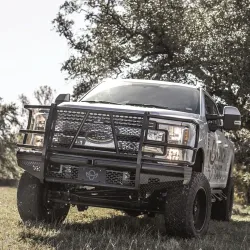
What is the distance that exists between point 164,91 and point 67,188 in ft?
6.79

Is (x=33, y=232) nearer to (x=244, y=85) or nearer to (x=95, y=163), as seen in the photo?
(x=95, y=163)

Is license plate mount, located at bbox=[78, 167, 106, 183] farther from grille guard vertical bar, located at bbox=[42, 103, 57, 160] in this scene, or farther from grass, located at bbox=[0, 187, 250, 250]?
grass, located at bbox=[0, 187, 250, 250]

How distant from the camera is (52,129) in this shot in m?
7.37

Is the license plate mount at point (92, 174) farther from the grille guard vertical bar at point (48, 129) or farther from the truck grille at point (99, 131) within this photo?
the grille guard vertical bar at point (48, 129)

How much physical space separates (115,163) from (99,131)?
45cm

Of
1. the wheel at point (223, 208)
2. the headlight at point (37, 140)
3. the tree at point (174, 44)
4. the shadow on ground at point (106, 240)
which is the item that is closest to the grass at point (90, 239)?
the shadow on ground at point (106, 240)

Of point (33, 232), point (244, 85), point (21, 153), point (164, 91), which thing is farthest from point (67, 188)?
point (244, 85)

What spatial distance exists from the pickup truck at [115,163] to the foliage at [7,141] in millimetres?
39541

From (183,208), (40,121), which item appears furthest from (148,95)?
(183,208)

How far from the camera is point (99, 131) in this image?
7.26 meters

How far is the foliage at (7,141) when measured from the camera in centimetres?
4681

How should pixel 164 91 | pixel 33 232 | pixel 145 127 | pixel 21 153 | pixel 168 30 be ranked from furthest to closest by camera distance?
pixel 168 30, pixel 164 91, pixel 21 153, pixel 145 127, pixel 33 232

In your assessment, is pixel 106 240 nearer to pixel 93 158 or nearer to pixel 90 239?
pixel 90 239

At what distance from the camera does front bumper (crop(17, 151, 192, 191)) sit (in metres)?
7.00
